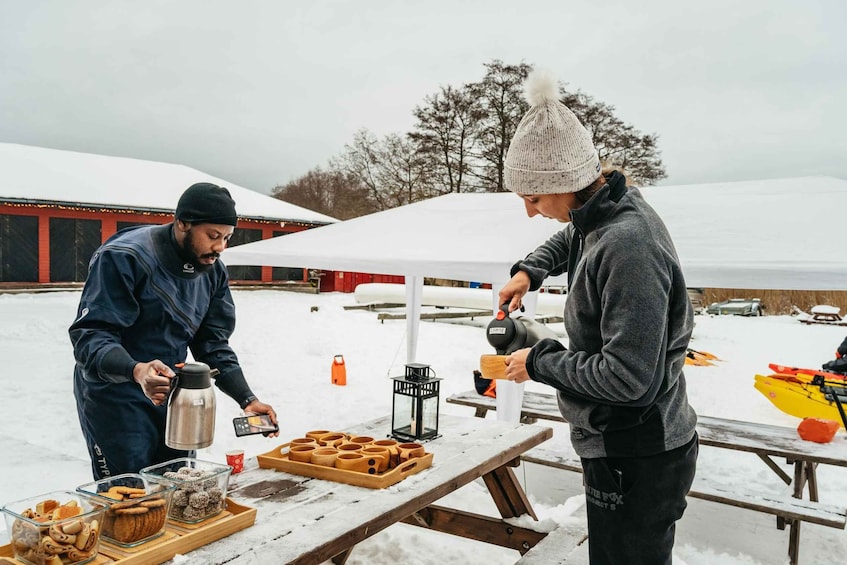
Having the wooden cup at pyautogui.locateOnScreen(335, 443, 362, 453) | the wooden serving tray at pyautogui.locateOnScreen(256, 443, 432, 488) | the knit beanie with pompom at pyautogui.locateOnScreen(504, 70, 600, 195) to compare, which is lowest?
the wooden serving tray at pyautogui.locateOnScreen(256, 443, 432, 488)

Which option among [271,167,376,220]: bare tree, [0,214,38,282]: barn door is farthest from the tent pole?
[271,167,376,220]: bare tree

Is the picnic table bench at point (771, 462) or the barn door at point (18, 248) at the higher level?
the barn door at point (18, 248)

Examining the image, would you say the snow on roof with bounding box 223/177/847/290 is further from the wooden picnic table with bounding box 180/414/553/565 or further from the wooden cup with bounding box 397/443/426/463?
the wooden cup with bounding box 397/443/426/463

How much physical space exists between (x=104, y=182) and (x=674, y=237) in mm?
21315

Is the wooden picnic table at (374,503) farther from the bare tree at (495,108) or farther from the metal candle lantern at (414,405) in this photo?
the bare tree at (495,108)

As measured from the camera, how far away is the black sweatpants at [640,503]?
1838 mm

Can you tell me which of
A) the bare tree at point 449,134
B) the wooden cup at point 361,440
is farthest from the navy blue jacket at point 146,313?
the bare tree at point 449,134

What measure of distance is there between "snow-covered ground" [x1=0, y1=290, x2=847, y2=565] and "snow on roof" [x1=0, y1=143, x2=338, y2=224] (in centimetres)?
329

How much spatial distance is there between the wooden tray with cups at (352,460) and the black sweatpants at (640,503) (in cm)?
96

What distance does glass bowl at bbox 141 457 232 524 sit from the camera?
1.99 m

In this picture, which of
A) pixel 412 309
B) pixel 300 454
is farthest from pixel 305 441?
pixel 412 309

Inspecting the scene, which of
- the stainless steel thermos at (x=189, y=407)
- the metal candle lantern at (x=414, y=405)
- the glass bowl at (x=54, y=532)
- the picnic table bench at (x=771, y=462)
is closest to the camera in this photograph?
the glass bowl at (x=54, y=532)

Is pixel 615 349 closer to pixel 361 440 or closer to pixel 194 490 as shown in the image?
pixel 194 490

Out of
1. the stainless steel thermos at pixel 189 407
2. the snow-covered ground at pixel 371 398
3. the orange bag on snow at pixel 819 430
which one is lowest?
the snow-covered ground at pixel 371 398
